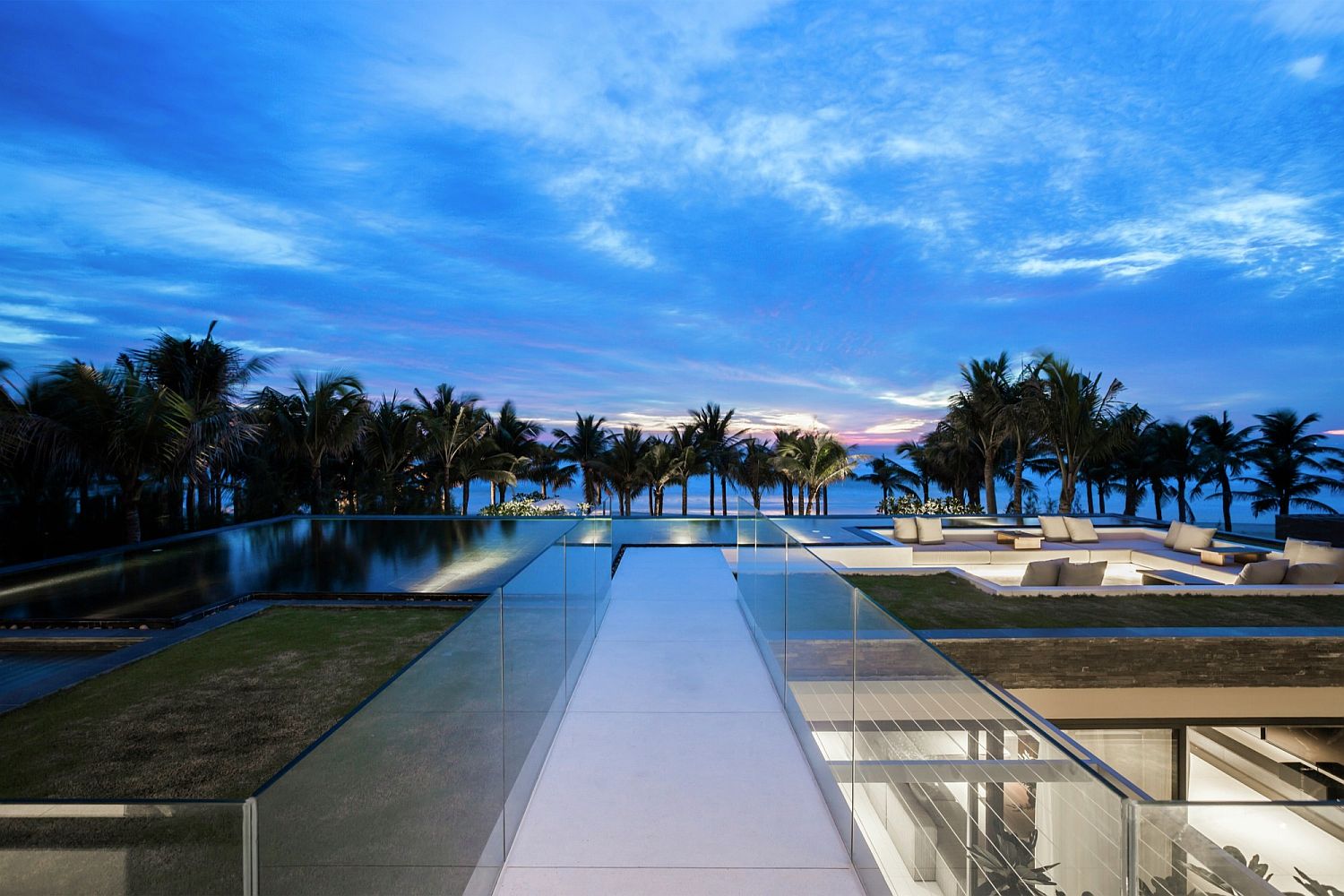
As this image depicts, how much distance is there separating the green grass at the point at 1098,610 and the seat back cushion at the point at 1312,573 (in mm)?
225

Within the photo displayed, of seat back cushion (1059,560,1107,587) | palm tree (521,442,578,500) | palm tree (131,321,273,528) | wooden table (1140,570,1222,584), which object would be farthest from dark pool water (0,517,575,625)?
palm tree (521,442,578,500)

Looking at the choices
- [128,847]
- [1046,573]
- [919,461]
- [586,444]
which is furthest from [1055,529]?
[919,461]

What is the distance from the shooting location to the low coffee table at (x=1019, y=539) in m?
11.3

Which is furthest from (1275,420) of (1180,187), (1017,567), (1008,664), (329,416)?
(329,416)

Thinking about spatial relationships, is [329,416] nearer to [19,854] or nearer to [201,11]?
[201,11]

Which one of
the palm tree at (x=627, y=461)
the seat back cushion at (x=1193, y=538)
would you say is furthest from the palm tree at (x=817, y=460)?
the seat back cushion at (x=1193, y=538)

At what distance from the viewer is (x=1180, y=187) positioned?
19719mm

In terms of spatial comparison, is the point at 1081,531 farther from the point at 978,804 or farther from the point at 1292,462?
the point at 1292,462

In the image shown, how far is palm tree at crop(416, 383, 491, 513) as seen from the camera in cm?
1897

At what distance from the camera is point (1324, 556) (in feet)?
28.2

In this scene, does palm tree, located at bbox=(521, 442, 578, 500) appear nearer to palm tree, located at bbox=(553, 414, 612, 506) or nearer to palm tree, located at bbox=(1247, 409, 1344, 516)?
palm tree, located at bbox=(553, 414, 612, 506)

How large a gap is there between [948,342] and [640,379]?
597 inches

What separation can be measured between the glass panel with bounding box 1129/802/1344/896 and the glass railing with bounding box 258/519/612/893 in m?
1.60

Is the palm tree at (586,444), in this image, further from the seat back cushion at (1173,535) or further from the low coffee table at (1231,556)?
the low coffee table at (1231,556)
